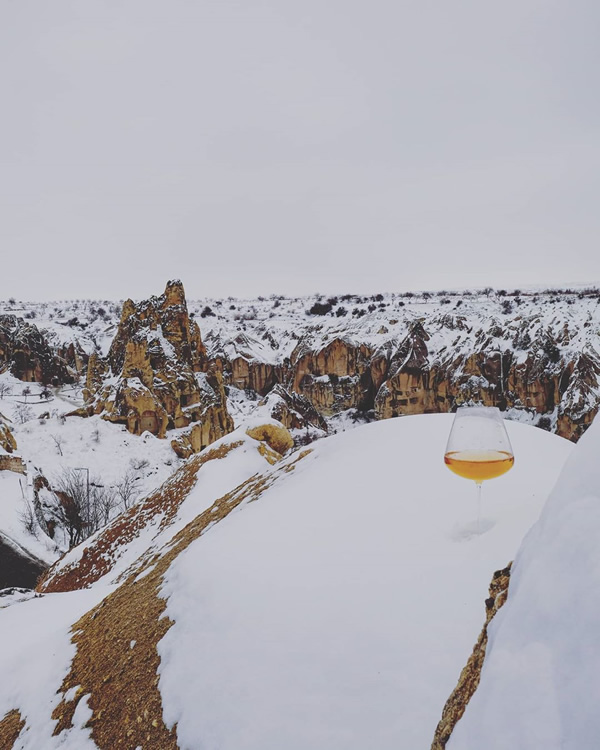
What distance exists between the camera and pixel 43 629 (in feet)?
14.5

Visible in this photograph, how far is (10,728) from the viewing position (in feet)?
9.72

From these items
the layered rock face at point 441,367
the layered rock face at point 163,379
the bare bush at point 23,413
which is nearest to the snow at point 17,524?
the layered rock face at point 163,379

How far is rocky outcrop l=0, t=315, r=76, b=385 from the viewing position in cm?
6681

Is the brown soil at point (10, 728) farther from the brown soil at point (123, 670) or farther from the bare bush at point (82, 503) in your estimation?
the bare bush at point (82, 503)

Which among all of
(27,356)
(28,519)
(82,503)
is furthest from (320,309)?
(28,519)

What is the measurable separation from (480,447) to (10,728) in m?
3.32

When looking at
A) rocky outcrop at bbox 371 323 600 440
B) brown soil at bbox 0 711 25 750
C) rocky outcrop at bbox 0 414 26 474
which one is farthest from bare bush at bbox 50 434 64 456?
rocky outcrop at bbox 371 323 600 440

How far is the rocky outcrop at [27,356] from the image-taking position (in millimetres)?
66812

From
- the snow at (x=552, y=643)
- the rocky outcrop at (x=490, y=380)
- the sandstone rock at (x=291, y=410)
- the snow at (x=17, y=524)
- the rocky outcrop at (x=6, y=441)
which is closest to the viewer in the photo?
the snow at (x=552, y=643)

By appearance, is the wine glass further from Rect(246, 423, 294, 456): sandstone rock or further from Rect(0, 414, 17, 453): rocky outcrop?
Rect(0, 414, 17, 453): rocky outcrop

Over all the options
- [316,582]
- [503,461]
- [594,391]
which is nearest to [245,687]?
[316,582]

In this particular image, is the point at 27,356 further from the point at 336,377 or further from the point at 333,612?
the point at 333,612

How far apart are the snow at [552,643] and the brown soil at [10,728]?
3147 millimetres

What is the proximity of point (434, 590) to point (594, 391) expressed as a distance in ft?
154
